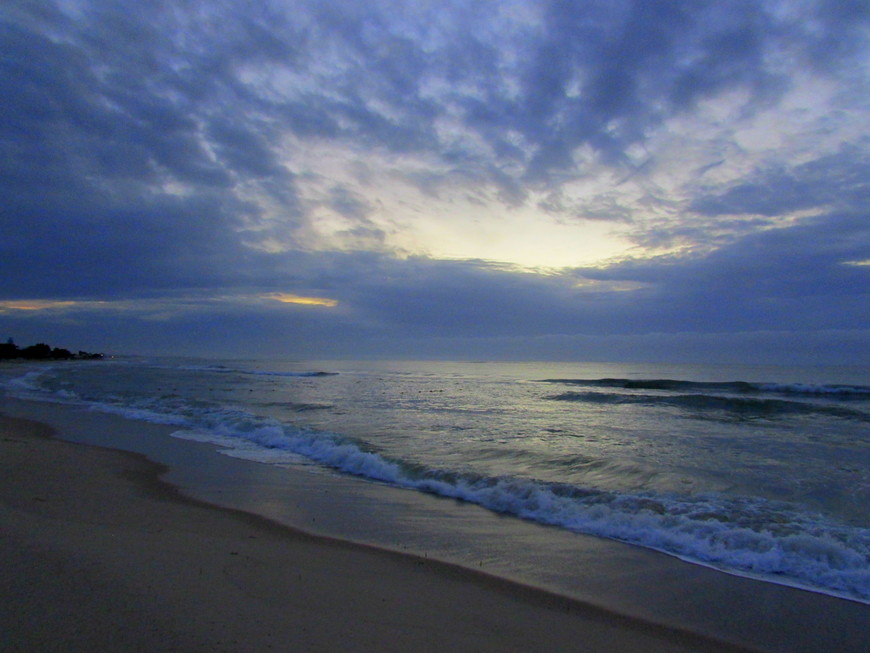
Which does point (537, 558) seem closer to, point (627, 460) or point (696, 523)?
point (696, 523)

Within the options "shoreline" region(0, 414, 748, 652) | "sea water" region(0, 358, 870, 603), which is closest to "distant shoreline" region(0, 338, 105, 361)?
"sea water" region(0, 358, 870, 603)

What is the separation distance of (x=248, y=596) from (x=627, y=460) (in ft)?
27.8

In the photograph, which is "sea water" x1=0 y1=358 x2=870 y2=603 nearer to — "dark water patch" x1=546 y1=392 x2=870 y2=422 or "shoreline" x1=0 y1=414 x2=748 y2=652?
"dark water patch" x1=546 y1=392 x2=870 y2=422

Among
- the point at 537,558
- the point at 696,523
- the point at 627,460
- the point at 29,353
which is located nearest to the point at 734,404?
the point at 627,460

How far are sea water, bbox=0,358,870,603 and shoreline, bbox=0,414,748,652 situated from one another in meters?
2.43

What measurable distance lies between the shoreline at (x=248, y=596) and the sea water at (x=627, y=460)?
243 centimetres

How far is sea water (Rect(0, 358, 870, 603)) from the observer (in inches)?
225

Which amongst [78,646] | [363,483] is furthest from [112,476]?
[78,646]

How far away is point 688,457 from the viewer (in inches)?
416

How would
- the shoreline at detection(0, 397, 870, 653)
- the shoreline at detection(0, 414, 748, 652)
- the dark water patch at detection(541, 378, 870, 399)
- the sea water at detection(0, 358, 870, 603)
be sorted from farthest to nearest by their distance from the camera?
the dark water patch at detection(541, 378, 870, 399), the sea water at detection(0, 358, 870, 603), the shoreline at detection(0, 397, 870, 653), the shoreline at detection(0, 414, 748, 652)

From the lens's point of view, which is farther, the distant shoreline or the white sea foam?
the distant shoreline

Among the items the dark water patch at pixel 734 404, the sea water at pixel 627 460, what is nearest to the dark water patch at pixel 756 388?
the sea water at pixel 627 460

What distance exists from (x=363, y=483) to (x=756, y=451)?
367 inches

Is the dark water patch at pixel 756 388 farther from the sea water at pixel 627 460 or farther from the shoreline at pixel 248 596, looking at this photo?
the shoreline at pixel 248 596
